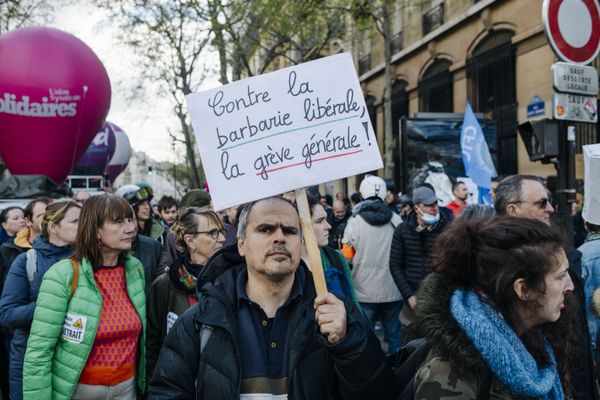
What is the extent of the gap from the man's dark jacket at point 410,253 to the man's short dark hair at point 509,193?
1.71m

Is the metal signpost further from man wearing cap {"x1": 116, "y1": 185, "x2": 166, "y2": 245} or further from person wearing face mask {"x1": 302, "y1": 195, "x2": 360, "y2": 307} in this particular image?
man wearing cap {"x1": 116, "y1": 185, "x2": 166, "y2": 245}

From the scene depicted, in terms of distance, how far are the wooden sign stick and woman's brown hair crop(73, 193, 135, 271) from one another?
163 centimetres

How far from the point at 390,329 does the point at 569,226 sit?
2.28 meters

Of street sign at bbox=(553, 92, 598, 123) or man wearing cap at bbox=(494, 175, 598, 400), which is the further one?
street sign at bbox=(553, 92, 598, 123)

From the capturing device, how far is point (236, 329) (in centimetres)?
234

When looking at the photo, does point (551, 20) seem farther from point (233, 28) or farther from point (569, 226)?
point (233, 28)

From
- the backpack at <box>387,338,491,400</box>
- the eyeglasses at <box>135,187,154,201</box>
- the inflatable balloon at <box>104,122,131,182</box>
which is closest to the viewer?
the backpack at <box>387,338,491,400</box>

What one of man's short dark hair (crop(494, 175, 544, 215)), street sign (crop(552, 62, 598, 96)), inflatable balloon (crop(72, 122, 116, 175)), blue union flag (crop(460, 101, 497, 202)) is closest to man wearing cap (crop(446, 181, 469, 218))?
blue union flag (crop(460, 101, 497, 202))

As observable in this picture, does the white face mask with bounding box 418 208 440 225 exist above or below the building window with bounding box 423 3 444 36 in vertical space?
below

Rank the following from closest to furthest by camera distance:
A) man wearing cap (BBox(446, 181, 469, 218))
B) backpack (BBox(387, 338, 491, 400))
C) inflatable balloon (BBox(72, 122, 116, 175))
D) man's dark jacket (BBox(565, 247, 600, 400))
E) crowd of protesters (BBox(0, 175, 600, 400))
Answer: crowd of protesters (BBox(0, 175, 600, 400)) < backpack (BBox(387, 338, 491, 400)) < man's dark jacket (BBox(565, 247, 600, 400)) < man wearing cap (BBox(446, 181, 469, 218)) < inflatable balloon (BBox(72, 122, 116, 175))

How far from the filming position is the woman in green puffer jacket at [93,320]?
10.7ft

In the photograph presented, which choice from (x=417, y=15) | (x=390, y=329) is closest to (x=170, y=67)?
(x=417, y=15)

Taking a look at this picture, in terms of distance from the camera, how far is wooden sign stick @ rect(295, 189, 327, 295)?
7.30ft

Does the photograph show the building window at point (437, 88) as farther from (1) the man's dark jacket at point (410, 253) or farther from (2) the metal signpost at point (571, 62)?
(2) the metal signpost at point (571, 62)
